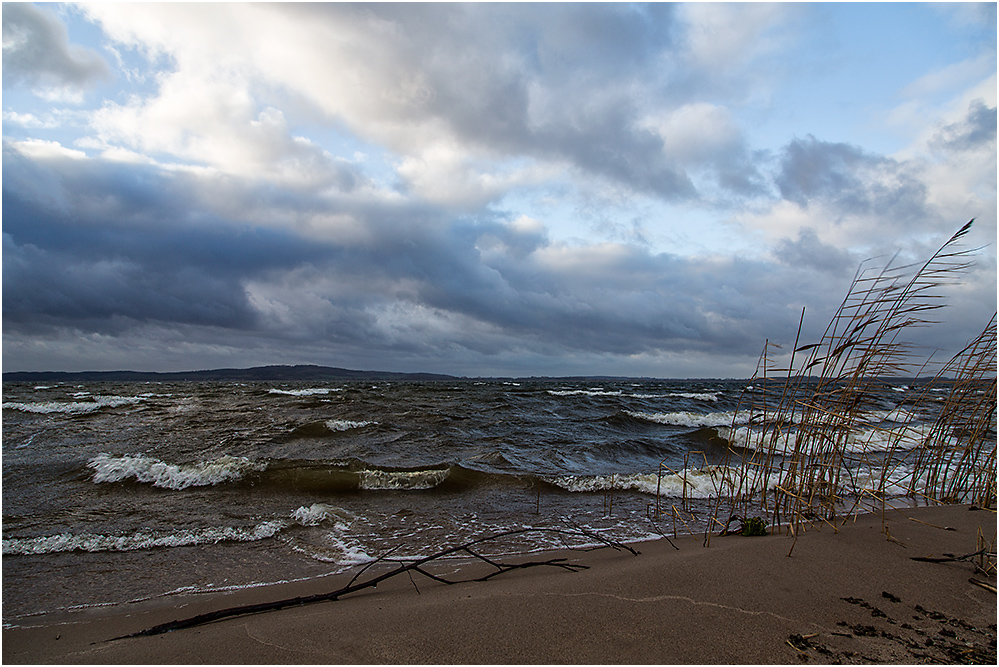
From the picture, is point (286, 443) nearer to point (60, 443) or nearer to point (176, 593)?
point (60, 443)

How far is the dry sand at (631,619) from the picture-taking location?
Answer: 223cm

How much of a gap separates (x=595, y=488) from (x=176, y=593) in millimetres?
5604

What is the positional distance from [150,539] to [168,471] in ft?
11.3

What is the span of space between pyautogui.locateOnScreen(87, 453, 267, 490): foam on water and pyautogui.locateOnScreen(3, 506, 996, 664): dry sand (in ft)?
15.2

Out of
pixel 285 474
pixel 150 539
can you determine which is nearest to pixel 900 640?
pixel 150 539

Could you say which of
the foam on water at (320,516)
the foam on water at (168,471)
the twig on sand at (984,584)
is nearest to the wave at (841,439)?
the twig on sand at (984,584)

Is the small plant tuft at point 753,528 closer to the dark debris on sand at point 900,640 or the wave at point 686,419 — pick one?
the dark debris on sand at point 900,640

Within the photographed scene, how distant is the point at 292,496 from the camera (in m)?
7.22

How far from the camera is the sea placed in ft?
14.8

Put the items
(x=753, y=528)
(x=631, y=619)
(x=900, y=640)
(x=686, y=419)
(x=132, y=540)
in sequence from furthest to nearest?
(x=686, y=419) < (x=132, y=540) < (x=753, y=528) < (x=631, y=619) < (x=900, y=640)

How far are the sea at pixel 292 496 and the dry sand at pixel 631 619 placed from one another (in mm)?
892

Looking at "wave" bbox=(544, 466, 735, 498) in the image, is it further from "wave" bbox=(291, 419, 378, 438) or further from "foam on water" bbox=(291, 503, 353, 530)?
"wave" bbox=(291, 419, 378, 438)

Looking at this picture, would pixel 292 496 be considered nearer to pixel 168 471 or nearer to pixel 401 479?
pixel 401 479

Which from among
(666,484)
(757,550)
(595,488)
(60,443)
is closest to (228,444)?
(60,443)
